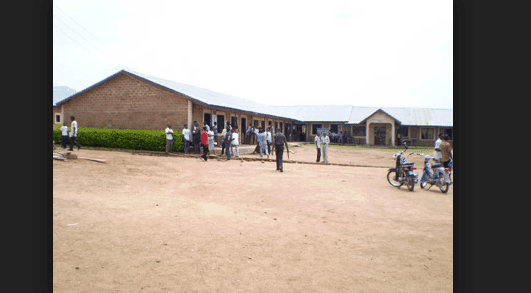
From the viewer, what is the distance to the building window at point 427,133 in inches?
1476

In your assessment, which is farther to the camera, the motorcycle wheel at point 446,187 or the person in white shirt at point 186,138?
the person in white shirt at point 186,138

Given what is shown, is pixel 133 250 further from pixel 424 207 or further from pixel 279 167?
pixel 279 167

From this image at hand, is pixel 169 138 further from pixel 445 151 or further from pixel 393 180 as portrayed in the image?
pixel 445 151

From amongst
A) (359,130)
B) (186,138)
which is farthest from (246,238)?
(359,130)

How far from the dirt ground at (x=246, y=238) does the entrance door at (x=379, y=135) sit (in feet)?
96.0

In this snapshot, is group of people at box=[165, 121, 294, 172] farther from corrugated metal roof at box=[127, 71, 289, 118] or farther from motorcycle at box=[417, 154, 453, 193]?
motorcycle at box=[417, 154, 453, 193]

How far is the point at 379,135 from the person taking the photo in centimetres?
3819

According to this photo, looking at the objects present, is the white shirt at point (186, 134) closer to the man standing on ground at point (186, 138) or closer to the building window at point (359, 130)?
the man standing on ground at point (186, 138)

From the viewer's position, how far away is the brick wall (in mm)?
20734

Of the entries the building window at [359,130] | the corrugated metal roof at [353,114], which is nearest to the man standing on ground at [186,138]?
the corrugated metal roof at [353,114]

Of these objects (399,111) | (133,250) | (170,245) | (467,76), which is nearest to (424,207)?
(170,245)

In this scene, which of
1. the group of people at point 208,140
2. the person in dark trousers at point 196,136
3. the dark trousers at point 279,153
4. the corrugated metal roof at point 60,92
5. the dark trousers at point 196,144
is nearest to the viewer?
the corrugated metal roof at point 60,92

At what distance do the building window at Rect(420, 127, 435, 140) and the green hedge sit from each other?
1147 inches

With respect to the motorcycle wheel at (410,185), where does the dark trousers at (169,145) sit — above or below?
A: above
